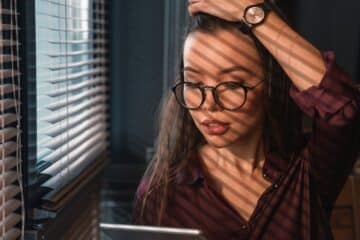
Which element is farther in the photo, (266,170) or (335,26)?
(335,26)

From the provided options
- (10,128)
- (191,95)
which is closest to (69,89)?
(10,128)

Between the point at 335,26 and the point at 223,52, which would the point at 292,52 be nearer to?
the point at 223,52

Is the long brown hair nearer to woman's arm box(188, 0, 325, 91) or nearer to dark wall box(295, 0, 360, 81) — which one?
woman's arm box(188, 0, 325, 91)

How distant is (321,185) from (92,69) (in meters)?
0.77

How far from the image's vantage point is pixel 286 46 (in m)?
0.97

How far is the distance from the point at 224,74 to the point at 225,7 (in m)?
0.12

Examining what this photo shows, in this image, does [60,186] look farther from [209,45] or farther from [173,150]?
[209,45]

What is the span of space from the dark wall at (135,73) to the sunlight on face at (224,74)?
389 mm

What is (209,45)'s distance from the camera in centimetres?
102

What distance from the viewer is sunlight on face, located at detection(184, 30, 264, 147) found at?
1.01 metres

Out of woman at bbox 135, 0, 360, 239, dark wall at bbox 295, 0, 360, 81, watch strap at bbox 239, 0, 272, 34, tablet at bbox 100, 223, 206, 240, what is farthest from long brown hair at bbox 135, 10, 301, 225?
dark wall at bbox 295, 0, 360, 81

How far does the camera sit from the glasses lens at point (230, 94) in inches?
39.9

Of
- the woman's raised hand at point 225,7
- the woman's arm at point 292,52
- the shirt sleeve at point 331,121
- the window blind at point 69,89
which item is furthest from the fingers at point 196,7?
the window blind at point 69,89

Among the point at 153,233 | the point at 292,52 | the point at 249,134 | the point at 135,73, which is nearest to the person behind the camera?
the point at 153,233
